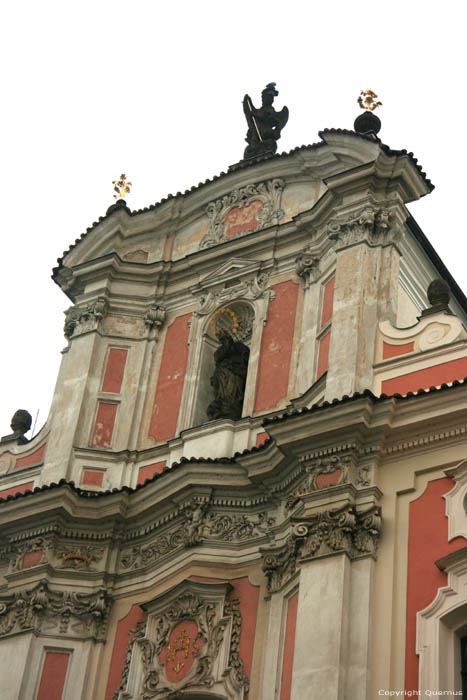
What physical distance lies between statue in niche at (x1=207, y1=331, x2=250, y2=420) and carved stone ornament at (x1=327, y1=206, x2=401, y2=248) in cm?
201

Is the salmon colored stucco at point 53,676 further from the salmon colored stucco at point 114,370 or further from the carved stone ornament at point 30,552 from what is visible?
the salmon colored stucco at point 114,370

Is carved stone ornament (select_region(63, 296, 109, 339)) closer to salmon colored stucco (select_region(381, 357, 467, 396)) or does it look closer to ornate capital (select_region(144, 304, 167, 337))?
ornate capital (select_region(144, 304, 167, 337))

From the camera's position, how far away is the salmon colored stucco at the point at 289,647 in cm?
1298

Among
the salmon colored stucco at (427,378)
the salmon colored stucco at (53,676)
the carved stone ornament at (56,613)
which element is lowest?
the salmon colored stucco at (53,676)

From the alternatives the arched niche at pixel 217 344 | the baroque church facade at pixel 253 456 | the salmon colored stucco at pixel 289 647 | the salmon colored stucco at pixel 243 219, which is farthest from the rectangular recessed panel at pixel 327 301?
the salmon colored stucco at pixel 289 647

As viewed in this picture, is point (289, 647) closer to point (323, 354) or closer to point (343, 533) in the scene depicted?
point (343, 533)

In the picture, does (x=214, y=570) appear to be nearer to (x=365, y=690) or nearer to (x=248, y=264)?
(x=365, y=690)

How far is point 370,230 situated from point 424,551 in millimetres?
4686

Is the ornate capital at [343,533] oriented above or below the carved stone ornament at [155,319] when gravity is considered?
below

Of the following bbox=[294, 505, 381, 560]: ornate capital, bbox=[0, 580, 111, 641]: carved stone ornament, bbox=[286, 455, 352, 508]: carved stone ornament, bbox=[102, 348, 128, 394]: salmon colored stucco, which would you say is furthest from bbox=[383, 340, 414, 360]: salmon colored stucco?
bbox=[0, 580, 111, 641]: carved stone ornament

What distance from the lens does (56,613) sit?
605 inches

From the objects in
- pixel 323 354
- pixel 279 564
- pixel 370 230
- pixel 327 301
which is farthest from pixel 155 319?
pixel 279 564

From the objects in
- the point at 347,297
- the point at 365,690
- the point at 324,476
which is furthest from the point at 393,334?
the point at 365,690

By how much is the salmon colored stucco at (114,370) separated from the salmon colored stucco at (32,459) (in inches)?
45.7
